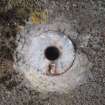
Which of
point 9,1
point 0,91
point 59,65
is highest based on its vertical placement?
point 9,1

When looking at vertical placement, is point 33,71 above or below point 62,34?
below

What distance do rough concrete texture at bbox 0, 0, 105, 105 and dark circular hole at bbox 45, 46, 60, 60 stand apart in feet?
0.54

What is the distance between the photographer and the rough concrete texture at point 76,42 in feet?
10.1

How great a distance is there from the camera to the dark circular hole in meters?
3.12

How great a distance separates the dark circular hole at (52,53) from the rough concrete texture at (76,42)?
0.54 ft

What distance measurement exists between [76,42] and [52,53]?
0.64ft

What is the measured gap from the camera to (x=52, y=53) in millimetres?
3137

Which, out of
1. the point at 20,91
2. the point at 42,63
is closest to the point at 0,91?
the point at 20,91

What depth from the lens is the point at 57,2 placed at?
10.1 ft

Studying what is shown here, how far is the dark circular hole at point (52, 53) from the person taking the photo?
3.12m

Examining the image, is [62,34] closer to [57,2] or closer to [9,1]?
[57,2]

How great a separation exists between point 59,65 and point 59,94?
21cm

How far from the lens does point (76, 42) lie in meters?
3.11

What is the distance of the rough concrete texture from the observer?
309cm
